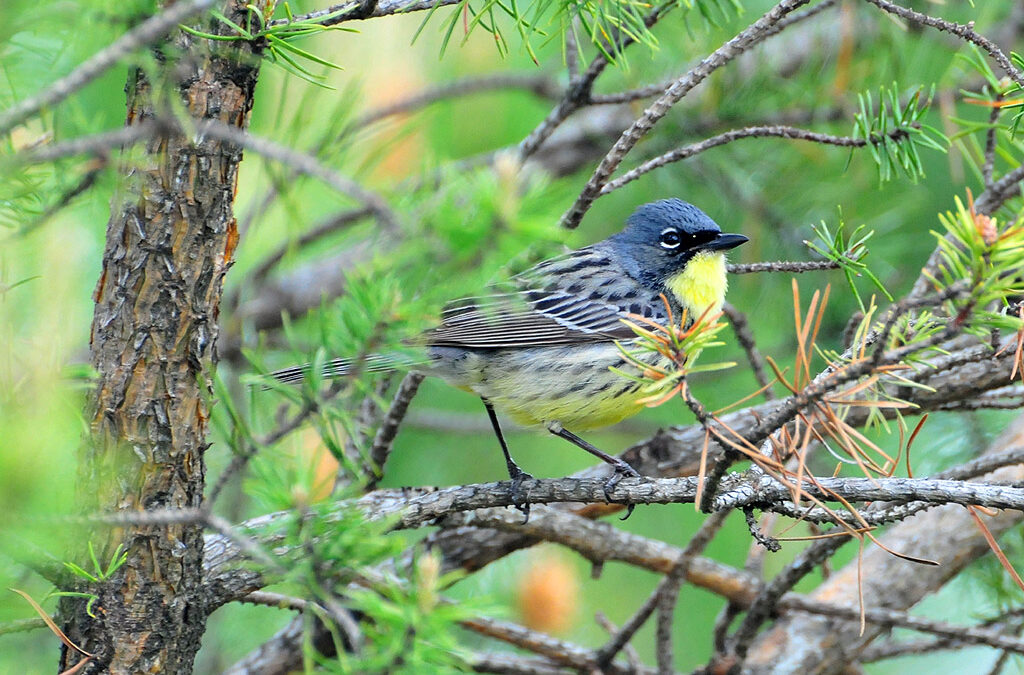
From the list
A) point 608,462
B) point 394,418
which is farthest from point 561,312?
point 394,418

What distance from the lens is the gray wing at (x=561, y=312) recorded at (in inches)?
120

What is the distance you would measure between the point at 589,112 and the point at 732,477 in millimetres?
2822

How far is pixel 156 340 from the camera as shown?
1.66m

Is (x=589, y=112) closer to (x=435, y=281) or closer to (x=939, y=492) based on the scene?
(x=939, y=492)

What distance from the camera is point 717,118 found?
3660 mm

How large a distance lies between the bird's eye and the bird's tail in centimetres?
167

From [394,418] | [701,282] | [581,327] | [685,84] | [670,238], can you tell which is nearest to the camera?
[685,84]

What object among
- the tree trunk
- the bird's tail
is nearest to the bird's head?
the bird's tail

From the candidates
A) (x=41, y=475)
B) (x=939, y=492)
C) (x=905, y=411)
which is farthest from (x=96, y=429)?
(x=905, y=411)

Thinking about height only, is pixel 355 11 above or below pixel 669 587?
above

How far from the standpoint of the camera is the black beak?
10.4 ft

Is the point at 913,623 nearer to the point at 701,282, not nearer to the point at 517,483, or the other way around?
the point at 517,483

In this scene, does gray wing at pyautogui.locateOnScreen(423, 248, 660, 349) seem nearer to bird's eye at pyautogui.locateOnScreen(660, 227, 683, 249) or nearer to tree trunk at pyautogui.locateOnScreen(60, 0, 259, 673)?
bird's eye at pyautogui.locateOnScreen(660, 227, 683, 249)

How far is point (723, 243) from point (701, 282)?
0.21m
